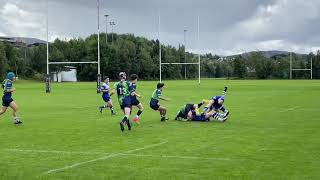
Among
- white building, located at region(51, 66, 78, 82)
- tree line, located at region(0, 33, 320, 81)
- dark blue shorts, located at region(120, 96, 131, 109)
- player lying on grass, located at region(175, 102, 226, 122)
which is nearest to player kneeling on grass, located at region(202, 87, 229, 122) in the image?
player lying on grass, located at region(175, 102, 226, 122)

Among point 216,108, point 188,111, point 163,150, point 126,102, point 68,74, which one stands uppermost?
point 68,74

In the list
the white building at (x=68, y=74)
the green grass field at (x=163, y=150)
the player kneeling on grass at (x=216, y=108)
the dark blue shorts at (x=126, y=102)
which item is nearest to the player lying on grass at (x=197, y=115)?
the player kneeling on grass at (x=216, y=108)

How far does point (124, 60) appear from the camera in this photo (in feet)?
401

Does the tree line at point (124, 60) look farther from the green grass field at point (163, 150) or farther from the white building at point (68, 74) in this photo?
the green grass field at point (163, 150)

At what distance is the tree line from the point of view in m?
115

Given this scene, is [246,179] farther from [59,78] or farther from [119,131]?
[59,78]

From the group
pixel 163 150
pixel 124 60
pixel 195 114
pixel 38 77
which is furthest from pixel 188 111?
pixel 38 77

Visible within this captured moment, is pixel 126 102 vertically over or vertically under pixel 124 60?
under

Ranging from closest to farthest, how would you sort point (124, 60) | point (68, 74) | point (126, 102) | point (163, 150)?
1. point (163, 150)
2. point (126, 102)
3. point (68, 74)
4. point (124, 60)

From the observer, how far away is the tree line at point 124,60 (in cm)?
11512

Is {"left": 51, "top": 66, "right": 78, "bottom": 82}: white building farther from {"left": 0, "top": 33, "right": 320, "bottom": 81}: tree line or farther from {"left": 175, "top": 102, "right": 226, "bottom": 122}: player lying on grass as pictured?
{"left": 175, "top": 102, "right": 226, "bottom": 122}: player lying on grass

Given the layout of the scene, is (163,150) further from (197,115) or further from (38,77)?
(38,77)

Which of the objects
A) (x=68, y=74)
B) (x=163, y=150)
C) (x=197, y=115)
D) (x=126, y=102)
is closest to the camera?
(x=163, y=150)

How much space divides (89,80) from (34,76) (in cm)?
1245
